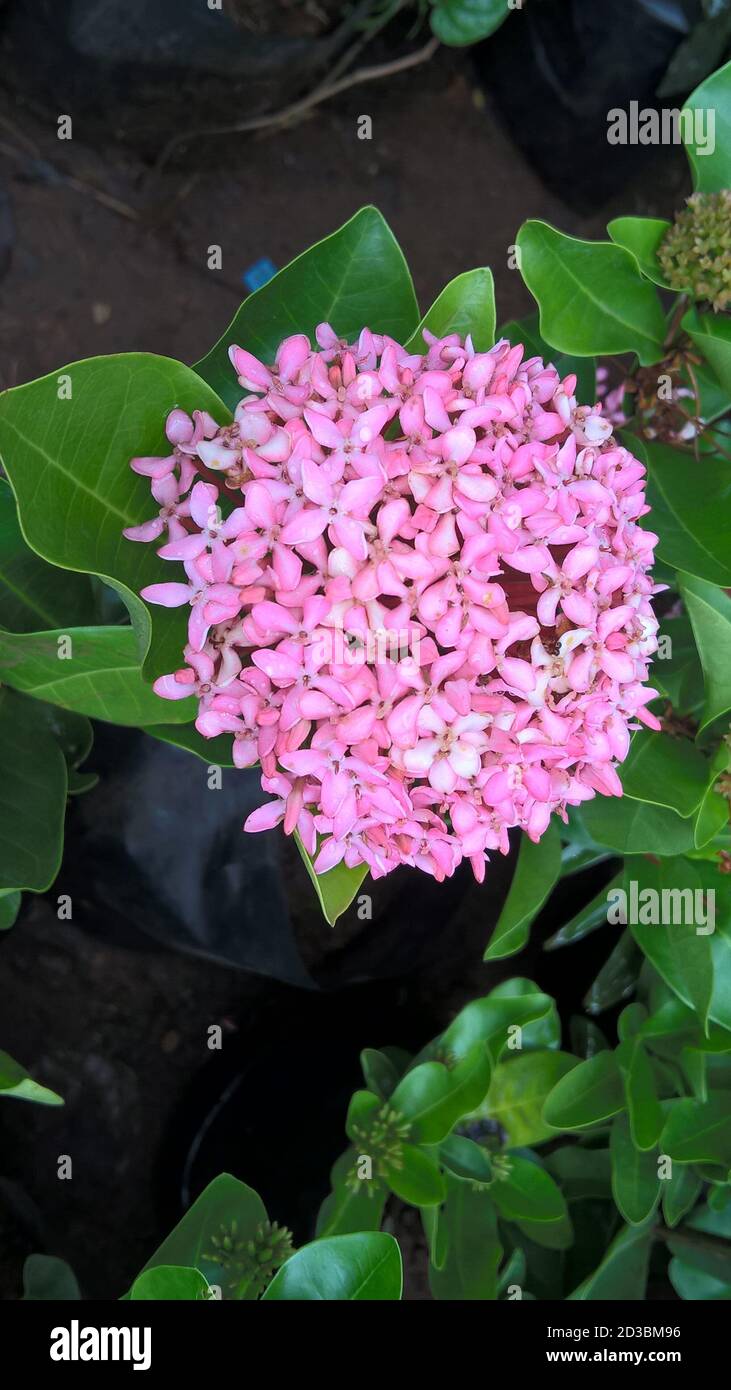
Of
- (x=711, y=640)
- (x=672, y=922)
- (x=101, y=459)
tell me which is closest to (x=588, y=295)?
(x=711, y=640)

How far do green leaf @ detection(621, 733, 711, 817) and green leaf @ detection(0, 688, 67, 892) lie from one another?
55 centimetres

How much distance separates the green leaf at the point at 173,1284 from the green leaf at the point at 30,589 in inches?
22.6

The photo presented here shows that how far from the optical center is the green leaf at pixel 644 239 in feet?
3.33

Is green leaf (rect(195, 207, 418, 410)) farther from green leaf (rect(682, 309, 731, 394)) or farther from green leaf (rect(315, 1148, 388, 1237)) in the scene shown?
green leaf (rect(315, 1148, 388, 1237))

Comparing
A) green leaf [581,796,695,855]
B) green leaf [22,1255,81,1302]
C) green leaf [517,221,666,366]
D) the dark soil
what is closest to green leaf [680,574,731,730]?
green leaf [581,796,695,855]

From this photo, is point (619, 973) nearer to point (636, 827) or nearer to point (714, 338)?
point (636, 827)

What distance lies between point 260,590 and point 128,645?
150 mm

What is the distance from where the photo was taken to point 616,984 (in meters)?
1.45

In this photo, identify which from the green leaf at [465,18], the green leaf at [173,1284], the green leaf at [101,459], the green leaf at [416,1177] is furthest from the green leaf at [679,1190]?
the green leaf at [465,18]

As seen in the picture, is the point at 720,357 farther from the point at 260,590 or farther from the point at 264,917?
the point at 264,917

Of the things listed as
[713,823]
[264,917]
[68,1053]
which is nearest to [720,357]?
[713,823]

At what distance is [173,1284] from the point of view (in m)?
0.85

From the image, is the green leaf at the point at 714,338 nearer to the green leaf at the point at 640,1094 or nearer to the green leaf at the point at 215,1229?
the green leaf at the point at 640,1094

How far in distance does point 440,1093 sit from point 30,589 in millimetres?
722
